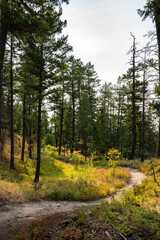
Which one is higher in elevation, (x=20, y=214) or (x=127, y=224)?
(x=127, y=224)

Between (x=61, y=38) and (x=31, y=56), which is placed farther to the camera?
(x=61, y=38)

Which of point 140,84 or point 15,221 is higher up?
point 140,84

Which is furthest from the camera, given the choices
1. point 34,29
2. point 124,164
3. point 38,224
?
point 124,164

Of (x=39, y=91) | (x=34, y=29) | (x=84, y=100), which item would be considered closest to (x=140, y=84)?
(x=84, y=100)

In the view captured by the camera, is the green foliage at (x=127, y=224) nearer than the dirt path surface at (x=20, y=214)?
Yes

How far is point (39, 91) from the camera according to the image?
10.6 metres

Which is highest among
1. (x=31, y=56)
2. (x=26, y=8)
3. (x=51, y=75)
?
(x=26, y=8)

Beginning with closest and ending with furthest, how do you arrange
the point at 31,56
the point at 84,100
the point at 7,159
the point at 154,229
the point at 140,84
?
the point at 154,229 < the point at 31,56 < the point at 7,159 < the point at 140,84 < the point at 84,100

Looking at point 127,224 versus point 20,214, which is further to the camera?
point 20,214

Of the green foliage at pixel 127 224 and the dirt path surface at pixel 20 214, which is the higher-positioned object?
the green foliage at pixel 127 224

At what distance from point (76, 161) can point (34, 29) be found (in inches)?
560

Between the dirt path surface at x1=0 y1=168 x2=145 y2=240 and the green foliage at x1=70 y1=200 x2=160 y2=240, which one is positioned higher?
the green foliage at x1=70 y1=200 x2=160 y2=240

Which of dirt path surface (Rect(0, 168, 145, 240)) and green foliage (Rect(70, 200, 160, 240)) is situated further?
dirt path surface (Rect(0, 168, 145, 240))

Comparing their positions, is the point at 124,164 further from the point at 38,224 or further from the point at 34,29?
the point at 34,29
